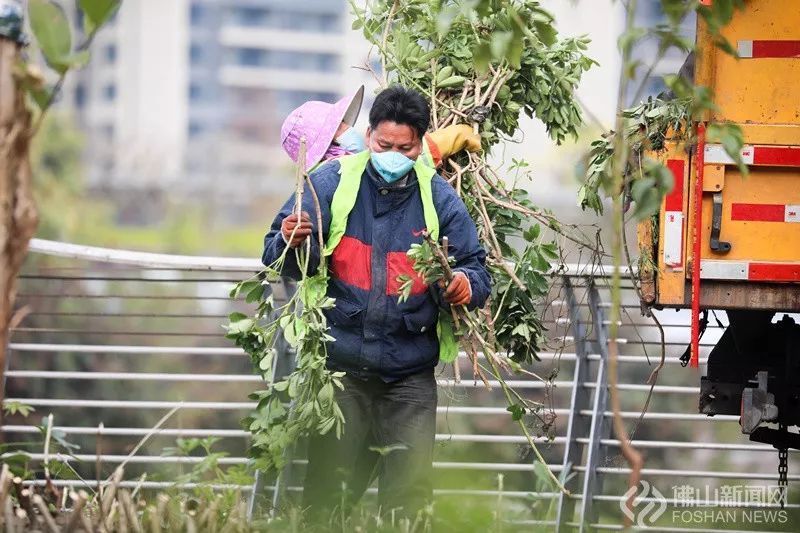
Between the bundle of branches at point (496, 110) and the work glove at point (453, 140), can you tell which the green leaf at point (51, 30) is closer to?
the work glove at point (453, 140)

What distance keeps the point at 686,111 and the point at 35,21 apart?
10.6 ft

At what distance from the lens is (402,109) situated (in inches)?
200

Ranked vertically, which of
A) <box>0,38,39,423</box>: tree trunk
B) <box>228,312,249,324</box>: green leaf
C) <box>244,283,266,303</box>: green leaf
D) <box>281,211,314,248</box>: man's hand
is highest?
<box>0,38,39,423</box>: tree trunk

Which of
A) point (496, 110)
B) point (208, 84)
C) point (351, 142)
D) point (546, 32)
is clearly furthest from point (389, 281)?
point (208, 84)

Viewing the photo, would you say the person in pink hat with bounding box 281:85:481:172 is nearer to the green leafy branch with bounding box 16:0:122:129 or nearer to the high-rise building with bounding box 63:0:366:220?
the green leafy branch with bounding box 16:0:122:129

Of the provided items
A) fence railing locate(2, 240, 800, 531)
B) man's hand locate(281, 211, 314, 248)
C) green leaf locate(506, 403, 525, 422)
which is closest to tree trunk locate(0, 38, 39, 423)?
fence railing locate(2, 240, 800, 531)

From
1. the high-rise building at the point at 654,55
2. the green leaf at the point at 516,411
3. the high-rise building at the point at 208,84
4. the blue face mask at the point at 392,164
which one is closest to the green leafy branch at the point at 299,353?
the blue face mask at the point at 392,164

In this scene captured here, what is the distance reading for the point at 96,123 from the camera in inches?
2842

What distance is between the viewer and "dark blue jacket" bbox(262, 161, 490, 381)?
16.6 feet

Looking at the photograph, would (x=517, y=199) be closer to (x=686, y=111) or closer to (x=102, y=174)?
(x=686, y=111)

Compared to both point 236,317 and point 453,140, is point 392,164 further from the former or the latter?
point 236,317

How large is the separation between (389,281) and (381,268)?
0.06 meters

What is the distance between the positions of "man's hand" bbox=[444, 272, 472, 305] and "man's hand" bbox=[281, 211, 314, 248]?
0.58m

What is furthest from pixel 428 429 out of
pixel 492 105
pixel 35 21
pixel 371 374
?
pixel 35 21
